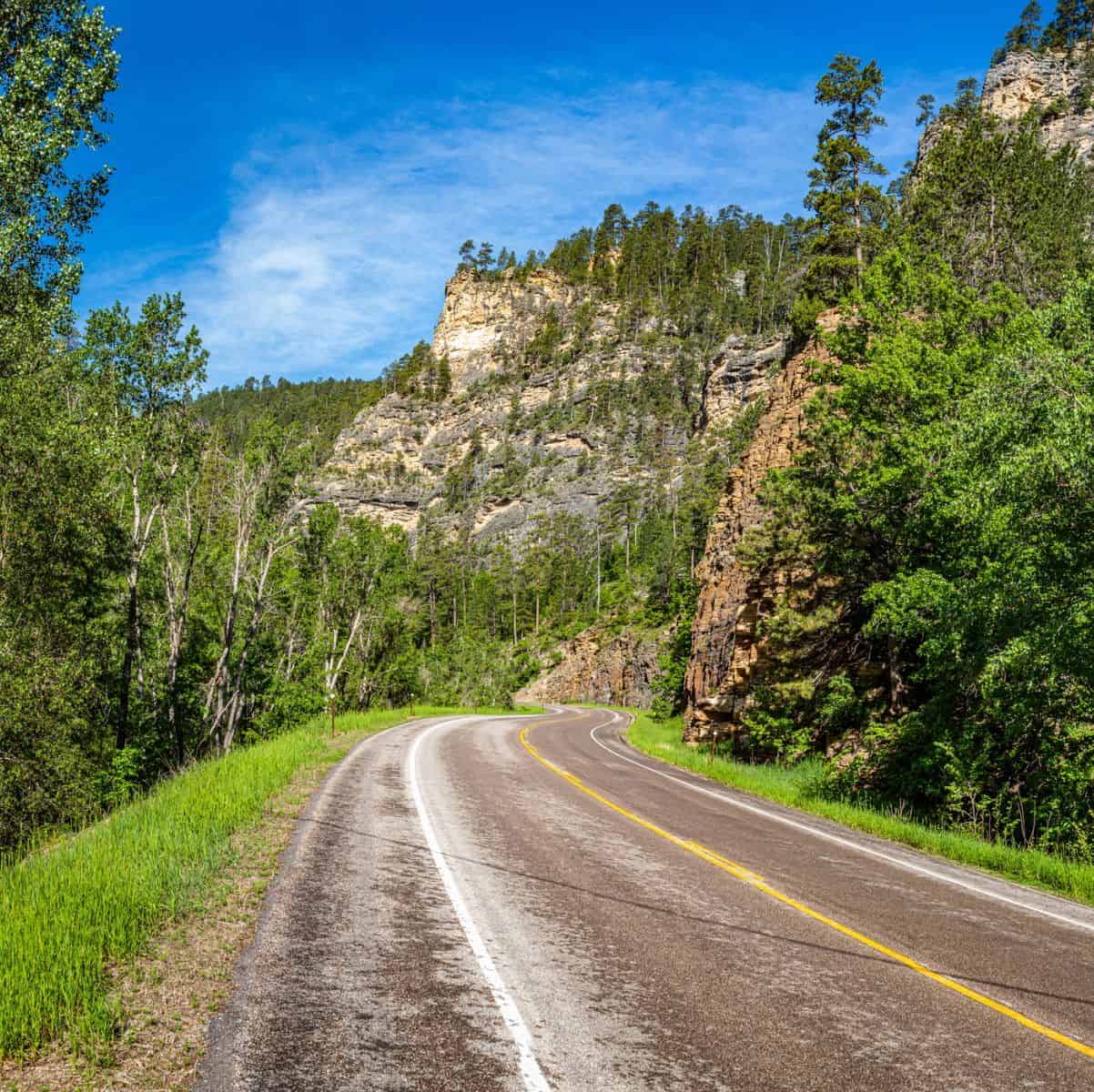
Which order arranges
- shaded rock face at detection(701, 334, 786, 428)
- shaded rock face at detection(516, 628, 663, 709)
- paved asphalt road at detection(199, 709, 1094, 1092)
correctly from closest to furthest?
1. paved asphalt road at detection(199, 709, 1094, 1092)
2. shaded rock face at detection(516, 628, 663, 709)
3. shaded rock face at detection(701, 334, 786, 428)

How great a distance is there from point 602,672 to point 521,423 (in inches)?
2870

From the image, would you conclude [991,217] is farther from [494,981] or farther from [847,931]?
[494,981]

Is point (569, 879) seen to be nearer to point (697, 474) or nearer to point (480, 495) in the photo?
point (697, 474)

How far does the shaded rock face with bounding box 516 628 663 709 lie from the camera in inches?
2317

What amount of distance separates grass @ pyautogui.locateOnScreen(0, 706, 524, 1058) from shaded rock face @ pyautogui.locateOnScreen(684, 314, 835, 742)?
14.8 meters

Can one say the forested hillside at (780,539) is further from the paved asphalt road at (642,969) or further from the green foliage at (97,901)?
the paved asphalt road at (642,969)

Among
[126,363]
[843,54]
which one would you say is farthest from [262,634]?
[843,54]

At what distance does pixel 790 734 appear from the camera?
1917cm

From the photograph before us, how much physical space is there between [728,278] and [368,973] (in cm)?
13656

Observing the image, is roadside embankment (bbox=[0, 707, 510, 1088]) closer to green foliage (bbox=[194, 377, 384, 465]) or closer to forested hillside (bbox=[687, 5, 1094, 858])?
forested hillside (bbox=[687, 5, 1094, 858])

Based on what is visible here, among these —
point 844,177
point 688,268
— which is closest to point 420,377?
point 688,268

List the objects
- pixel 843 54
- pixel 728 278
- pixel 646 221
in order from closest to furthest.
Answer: pixel 843 54 → pixel 728 278 → pixel 646 221

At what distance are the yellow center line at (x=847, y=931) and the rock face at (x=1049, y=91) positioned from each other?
8534cm

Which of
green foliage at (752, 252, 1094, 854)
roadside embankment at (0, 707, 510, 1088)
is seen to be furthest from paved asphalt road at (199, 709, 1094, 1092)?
green foliage at (752, 252, 1094, 854)
